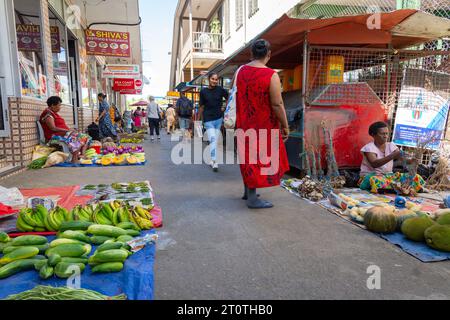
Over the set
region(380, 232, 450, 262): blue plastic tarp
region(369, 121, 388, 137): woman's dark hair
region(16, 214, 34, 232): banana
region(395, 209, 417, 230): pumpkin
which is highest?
region(369, 121, 388, 137): woman's dark hair

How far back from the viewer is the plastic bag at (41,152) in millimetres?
6449

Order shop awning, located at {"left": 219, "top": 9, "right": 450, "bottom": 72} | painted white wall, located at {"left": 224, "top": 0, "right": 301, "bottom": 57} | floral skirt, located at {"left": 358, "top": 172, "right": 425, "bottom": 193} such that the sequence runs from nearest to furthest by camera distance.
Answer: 1. floral skirt, located at {"left": 358, "top": 172, "right": 425, "bottom": 193}
2. shop awning, located at {"left": 219, "top": 9, "right": 450, "bottom": 72}
3. painted white wall, located at {"left": 224, "top": 0, "right": 301, "bottom": 57}

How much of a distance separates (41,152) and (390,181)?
6542 mm

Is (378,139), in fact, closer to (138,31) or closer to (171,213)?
(171,213)

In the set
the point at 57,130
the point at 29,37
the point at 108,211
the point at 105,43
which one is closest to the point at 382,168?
the point at 108,211

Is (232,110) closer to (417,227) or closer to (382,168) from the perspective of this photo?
(417,227)

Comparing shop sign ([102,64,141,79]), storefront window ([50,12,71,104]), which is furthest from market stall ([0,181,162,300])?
shop sign ([102,64,141,79])

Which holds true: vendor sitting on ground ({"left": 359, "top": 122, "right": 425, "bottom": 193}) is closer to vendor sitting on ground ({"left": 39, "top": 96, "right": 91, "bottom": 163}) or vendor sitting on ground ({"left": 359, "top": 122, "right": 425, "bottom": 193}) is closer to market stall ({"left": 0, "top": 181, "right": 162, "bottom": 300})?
market stall ({"left": 0, "top": 181, "right": 162, "bottom": 300})

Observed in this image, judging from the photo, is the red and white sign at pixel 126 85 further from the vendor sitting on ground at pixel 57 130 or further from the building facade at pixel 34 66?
the vendor sitting on ground at pixel 57 130

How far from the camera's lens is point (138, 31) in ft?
50.4

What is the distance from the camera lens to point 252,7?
13.0 metres

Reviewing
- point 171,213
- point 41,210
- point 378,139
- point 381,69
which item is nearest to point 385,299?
point 171,213

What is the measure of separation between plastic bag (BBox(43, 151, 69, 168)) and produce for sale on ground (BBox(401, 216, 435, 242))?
6.38 meters

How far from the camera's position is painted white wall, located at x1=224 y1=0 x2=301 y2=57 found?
389 inches
